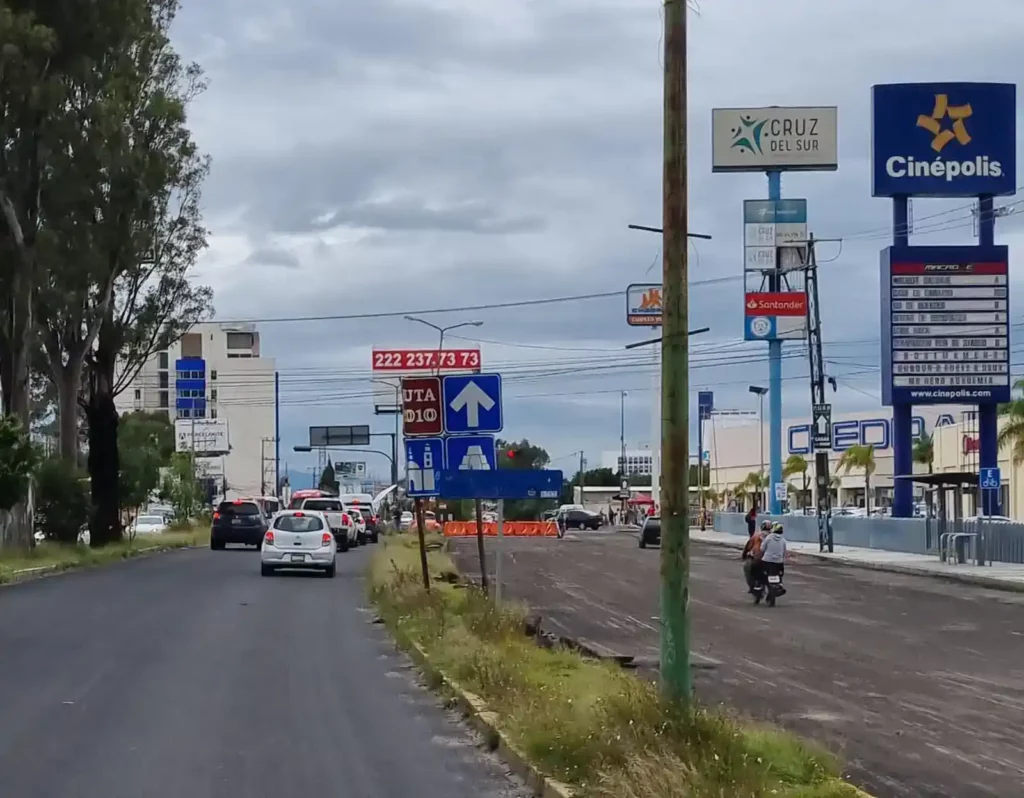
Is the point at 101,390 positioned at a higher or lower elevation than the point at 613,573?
higher

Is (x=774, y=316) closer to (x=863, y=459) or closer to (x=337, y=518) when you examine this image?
(x=337, y=518)

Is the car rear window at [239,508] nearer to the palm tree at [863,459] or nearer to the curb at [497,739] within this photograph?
the curb at [497,739]

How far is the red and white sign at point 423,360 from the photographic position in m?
70.6

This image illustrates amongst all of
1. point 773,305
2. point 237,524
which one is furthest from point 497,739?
point 773,305

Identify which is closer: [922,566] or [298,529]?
[298,529]

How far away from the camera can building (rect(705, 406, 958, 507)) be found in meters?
100

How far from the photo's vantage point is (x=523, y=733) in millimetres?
11523

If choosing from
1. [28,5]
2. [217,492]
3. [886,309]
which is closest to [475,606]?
[28,5]

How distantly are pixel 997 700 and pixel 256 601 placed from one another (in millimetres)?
15874

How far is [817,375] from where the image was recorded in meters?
54.0

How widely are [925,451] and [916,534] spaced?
39.2 m

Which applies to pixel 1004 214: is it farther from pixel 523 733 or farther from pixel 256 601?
pixel 523 733

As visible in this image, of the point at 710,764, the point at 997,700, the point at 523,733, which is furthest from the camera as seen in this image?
the point at 997,700

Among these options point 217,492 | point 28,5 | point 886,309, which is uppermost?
point 28,5
